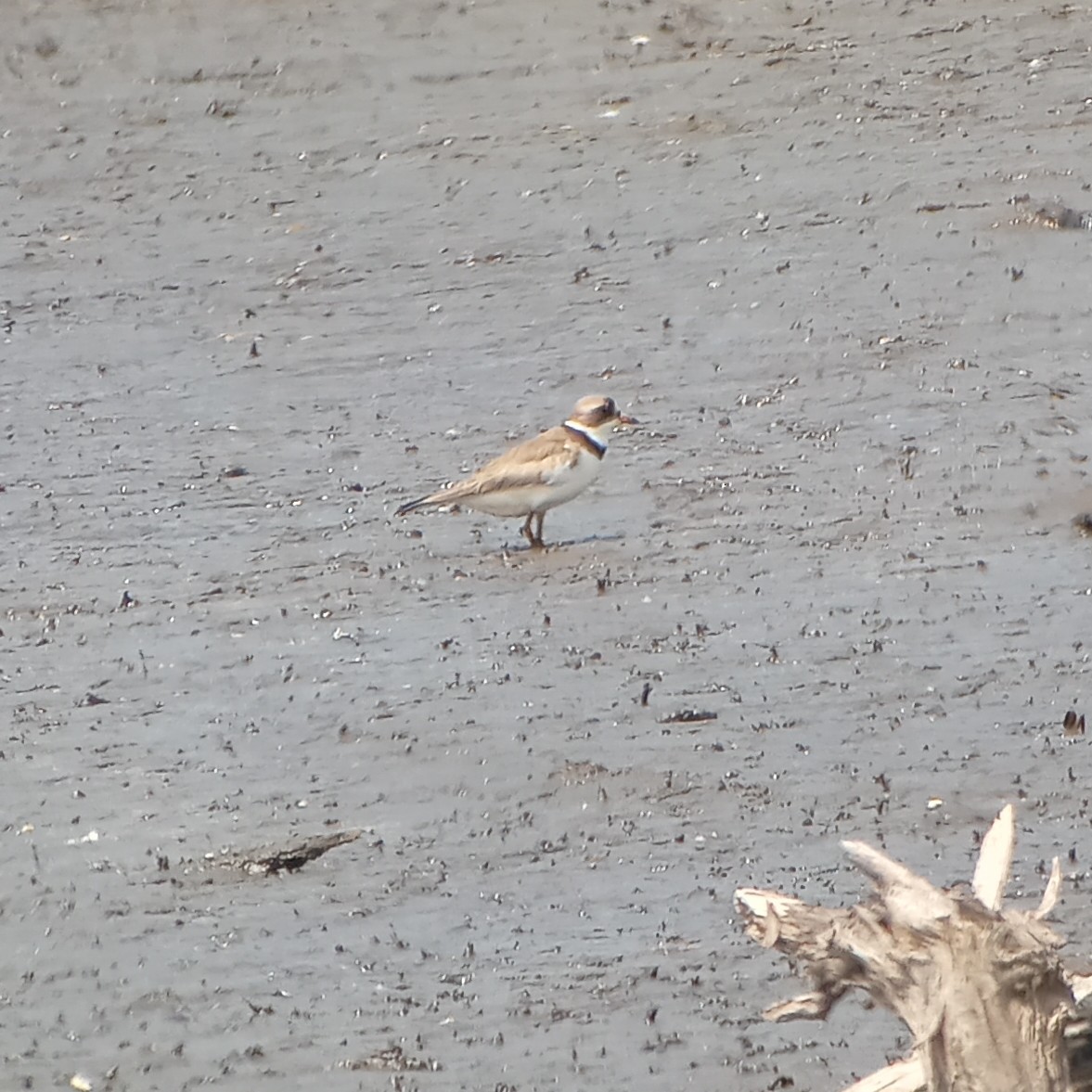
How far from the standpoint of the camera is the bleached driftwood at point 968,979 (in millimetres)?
4379

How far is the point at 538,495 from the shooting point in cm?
959

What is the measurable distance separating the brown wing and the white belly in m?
0.02

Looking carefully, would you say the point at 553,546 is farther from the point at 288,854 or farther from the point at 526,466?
the point at 288,854

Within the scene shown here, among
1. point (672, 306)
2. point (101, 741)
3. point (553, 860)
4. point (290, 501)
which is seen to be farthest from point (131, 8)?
point (553, 860)

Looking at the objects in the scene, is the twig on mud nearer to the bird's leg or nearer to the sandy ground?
the sandy ground

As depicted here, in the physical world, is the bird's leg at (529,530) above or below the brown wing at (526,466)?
below

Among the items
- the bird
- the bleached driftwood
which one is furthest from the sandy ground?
the bleached driftwood

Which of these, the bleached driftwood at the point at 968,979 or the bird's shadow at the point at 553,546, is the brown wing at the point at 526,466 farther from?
the bleached driftwood at the point at 968,979

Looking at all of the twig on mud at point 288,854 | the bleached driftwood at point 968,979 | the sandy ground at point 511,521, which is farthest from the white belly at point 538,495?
the bleached driftwood at point 968,979

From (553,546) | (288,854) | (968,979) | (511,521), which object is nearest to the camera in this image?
(968,979)

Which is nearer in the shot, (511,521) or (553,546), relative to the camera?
(553,546)

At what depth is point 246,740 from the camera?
26.9ft

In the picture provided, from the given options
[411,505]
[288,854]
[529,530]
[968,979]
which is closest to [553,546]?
[529,530]

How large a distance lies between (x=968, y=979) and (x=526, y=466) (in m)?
5.40
